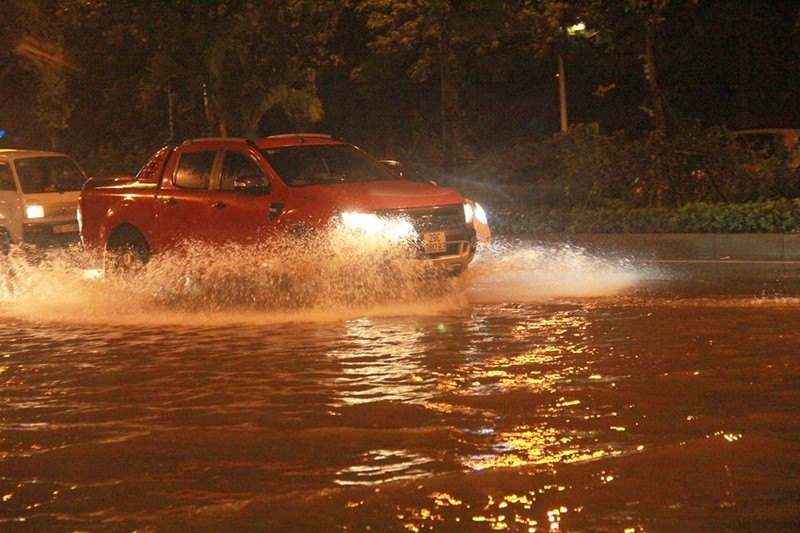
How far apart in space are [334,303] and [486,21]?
1277cm

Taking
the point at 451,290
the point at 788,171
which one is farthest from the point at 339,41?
→ the point at 451,290

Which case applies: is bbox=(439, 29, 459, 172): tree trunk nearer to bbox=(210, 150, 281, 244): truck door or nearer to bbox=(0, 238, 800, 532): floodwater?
bbox=(0, 238, 800, 532): floodwater

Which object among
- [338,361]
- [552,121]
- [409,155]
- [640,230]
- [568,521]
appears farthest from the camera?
[552,121]

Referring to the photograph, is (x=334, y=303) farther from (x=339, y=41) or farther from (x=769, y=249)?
(x=339, y=41)

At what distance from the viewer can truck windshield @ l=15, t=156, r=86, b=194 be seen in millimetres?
19734

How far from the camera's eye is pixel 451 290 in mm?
12953

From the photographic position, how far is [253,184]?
12984 millimetres

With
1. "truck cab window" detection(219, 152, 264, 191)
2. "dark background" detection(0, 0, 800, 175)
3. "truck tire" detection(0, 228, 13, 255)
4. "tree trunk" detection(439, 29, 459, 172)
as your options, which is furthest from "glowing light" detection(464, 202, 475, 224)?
"tree trunk" detection(439, 29, 459, 172)

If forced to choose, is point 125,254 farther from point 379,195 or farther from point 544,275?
point 544,275

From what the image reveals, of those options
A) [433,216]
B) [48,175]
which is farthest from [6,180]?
[433,216]

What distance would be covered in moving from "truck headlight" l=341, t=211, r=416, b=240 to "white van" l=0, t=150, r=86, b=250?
8.17 m

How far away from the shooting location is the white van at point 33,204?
62.8 ft

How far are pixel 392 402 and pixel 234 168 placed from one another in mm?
6039

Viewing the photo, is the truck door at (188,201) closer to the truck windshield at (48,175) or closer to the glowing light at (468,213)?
the glowing light at (468,213)
